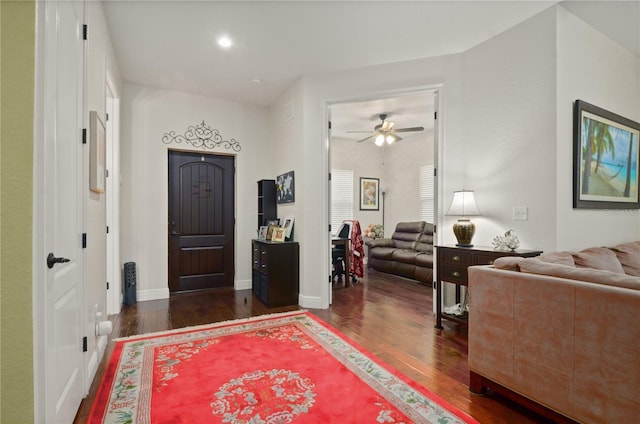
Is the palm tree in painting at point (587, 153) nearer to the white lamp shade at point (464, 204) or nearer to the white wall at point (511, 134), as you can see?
the white wall at point (511, 134)

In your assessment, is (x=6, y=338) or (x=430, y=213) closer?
(x=6, y=338)

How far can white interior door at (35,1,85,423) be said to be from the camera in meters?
1.29

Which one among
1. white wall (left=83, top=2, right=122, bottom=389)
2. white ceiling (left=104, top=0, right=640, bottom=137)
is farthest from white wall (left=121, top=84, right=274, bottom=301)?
white wall (left=83, top=2, right=122, bottom=389)

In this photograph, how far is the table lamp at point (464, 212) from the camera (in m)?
3.17

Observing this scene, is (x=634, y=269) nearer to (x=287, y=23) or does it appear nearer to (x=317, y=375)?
(x=317, y=375)

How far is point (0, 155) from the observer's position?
1.16 m

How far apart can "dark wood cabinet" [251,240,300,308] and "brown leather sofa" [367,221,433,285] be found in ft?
7.41

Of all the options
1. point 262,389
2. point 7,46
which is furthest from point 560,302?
point 7,46

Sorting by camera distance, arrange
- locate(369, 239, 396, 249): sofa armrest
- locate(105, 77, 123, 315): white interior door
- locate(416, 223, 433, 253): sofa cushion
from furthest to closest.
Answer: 1. locate(369, 239, 396, 249): sofa armrest
2. locate(416, 223, 433, 253): sofa cushion
3. locate(105, 77, 123, 315): white interior door

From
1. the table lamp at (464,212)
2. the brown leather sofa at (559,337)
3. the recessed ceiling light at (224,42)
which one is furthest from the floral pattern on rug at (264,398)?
the recessed ceiling light at (224,42)

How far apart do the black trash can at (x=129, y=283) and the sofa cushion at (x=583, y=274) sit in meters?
4.27

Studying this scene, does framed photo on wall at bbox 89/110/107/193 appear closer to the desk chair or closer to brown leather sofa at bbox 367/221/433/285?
the desk chair

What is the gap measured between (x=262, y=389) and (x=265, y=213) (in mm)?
3100

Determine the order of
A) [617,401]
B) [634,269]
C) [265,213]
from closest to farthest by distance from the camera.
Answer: [617,401], [634,269], [265,213]
